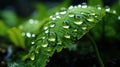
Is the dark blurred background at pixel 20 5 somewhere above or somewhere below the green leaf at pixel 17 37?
below

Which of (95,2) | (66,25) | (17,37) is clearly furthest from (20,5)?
(66,25)

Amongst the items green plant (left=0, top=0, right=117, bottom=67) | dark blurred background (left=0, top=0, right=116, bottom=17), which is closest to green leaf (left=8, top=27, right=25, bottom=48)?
green plant (left=0, top=0, right=117, bottom=67)

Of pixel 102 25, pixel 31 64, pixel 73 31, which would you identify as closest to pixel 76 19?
pixel 73 31

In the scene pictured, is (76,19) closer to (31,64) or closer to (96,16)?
(96,16)

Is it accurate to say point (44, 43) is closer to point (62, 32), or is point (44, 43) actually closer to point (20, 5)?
point (62, 32)

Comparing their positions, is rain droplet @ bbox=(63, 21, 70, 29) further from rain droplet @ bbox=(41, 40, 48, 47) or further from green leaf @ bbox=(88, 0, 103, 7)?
green leaf @ bbox=(88, 0, 103, 7)

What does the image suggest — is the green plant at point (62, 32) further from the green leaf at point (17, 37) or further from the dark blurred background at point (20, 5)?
the dark blurred background at point (20, 5)

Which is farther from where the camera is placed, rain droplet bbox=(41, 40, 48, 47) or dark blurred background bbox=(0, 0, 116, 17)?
dark blurred background bbox=(0, 0, 116, 17)

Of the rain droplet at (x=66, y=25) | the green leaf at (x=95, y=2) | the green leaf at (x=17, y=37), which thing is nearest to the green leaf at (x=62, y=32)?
the rain droplet at (x=66, y=25)
